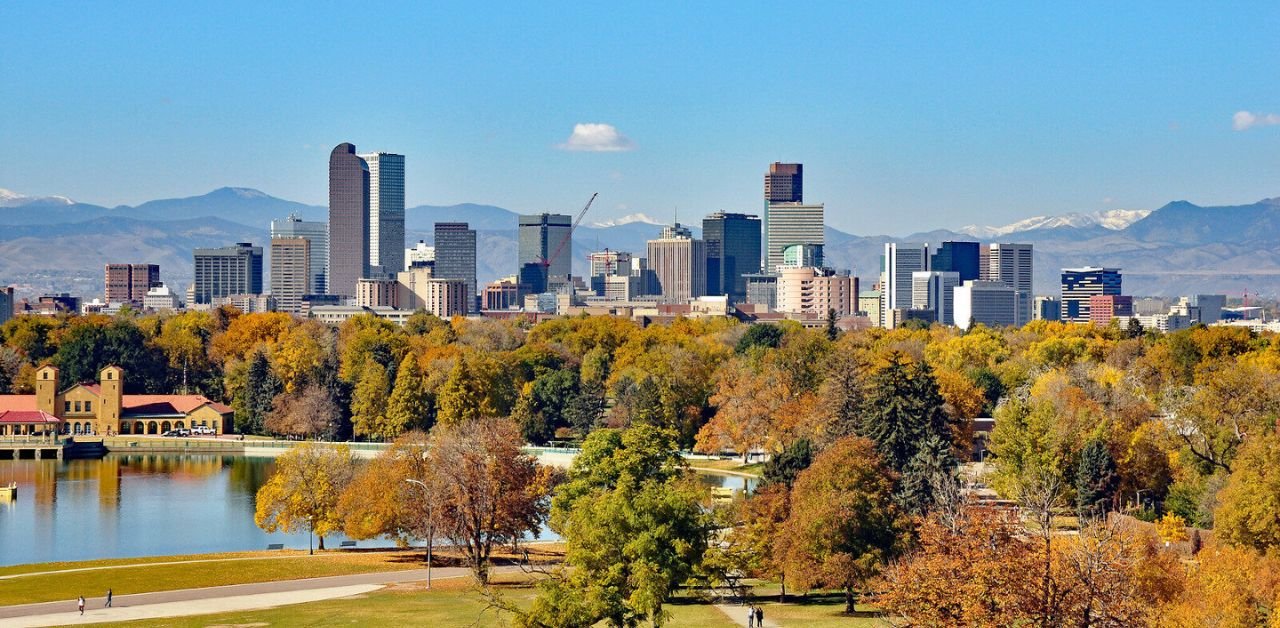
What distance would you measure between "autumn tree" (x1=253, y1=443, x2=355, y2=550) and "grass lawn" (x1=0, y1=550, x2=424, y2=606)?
6.37ft

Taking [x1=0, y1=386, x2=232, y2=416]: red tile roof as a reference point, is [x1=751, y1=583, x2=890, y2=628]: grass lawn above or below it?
below

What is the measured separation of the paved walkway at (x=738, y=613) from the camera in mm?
47125

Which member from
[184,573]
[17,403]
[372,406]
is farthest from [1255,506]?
[17,403]

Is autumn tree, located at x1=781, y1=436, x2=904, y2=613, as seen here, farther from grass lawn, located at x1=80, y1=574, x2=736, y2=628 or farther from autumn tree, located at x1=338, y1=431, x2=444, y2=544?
autumn tree, located at x1=338, y1=431, x2=444, y2=544

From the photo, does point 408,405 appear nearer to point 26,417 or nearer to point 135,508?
point 26,417

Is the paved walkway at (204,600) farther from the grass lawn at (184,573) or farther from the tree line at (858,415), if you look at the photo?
the tree line at (858,415)

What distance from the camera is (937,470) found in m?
61.4

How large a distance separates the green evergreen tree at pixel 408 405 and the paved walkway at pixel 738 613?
57.2 meters

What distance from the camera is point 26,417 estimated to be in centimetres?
11794

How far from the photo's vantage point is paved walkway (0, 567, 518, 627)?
48094 mm

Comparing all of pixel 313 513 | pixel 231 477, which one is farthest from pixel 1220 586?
pixel 231 477

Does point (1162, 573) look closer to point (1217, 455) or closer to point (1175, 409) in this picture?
point (1217, 455)

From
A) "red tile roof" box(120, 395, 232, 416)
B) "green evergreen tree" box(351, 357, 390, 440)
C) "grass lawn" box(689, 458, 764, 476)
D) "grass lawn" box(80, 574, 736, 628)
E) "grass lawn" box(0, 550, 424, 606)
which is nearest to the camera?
"grass lawn" box(80, 574, 736, 628)

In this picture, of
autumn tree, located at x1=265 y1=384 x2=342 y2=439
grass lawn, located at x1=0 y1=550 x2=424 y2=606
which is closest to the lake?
grass lawn, located at x1=0 y1=550 x2=424 y2=606
